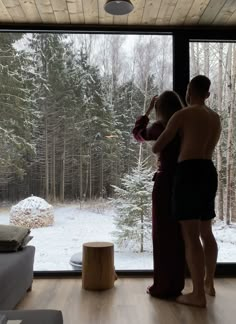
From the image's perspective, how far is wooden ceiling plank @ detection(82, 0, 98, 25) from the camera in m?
3.22

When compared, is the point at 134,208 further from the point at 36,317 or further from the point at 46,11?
the point at 36,317

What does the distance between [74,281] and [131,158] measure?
121 cm

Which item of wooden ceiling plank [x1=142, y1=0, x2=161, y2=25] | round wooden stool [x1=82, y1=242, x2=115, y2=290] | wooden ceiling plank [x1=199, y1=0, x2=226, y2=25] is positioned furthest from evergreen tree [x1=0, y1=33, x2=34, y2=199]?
wooden ceiling plank [x1=199, y1=0, x2=226, y2=25]

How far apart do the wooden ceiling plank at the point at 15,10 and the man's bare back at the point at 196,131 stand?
165cm

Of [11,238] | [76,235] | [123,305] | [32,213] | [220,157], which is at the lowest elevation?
[123,305]

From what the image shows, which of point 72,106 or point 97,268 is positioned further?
point 72,106

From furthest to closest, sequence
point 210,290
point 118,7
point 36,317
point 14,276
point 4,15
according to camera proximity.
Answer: point 4,15 → point 118,7 → point 210,290 → point 14,276 → point 36,317

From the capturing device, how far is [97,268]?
3.14 meters

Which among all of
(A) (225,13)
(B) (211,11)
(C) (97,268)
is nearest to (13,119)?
(C) (97,268)

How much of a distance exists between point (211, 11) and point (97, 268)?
7.70 ft

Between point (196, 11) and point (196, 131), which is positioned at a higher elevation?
point (196, 11)

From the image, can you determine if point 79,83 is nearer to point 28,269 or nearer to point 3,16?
point 3,16

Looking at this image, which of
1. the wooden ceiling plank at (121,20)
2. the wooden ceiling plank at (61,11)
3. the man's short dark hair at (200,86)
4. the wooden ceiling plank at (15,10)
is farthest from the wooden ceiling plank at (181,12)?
the wooden ceiling plank at (15,10)

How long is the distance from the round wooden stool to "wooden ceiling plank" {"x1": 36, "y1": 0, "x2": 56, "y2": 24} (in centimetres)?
200
